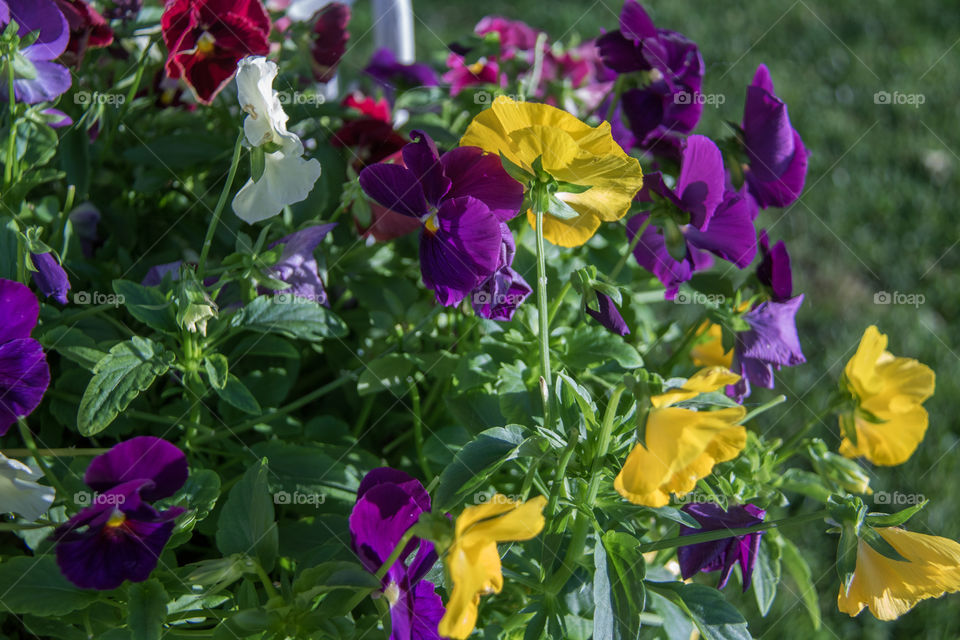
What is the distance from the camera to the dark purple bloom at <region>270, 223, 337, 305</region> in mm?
791

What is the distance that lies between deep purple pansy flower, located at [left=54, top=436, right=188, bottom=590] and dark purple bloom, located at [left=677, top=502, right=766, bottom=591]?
0.40m

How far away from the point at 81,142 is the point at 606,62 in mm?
531

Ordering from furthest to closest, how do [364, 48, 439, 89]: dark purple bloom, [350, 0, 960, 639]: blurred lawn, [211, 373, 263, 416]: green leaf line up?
[350, 0, 960, 639]: blurred lawn → [364, 48, 439, 89]: dark purple bloom → [211, 373, 263, 416]: green leaf

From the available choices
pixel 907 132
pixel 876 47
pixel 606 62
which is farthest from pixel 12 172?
pixel 876 47

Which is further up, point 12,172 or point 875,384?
point 12,172

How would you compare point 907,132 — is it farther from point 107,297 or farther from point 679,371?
point 107,297

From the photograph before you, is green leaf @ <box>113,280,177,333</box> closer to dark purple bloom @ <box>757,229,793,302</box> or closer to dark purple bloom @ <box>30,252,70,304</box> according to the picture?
dark purple bloom @ <box>30,252,70,304</box>

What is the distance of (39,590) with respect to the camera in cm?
67

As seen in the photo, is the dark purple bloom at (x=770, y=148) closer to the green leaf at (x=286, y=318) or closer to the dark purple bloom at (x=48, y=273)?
the green leaf at (x=286, y=318)

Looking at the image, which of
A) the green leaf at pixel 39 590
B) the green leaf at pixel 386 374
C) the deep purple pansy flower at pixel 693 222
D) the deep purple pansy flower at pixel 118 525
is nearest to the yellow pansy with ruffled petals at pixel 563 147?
the deep purple pansy flower at pixel 693 222

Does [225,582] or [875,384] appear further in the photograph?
[875,384]

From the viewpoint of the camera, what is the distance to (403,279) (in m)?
0.97

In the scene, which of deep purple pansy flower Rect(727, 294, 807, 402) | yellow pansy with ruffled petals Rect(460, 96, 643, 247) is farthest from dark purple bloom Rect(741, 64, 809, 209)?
yellow pansy with ruffled petals Rect(460, 96, 643, 247)

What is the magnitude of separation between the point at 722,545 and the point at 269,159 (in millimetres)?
481
